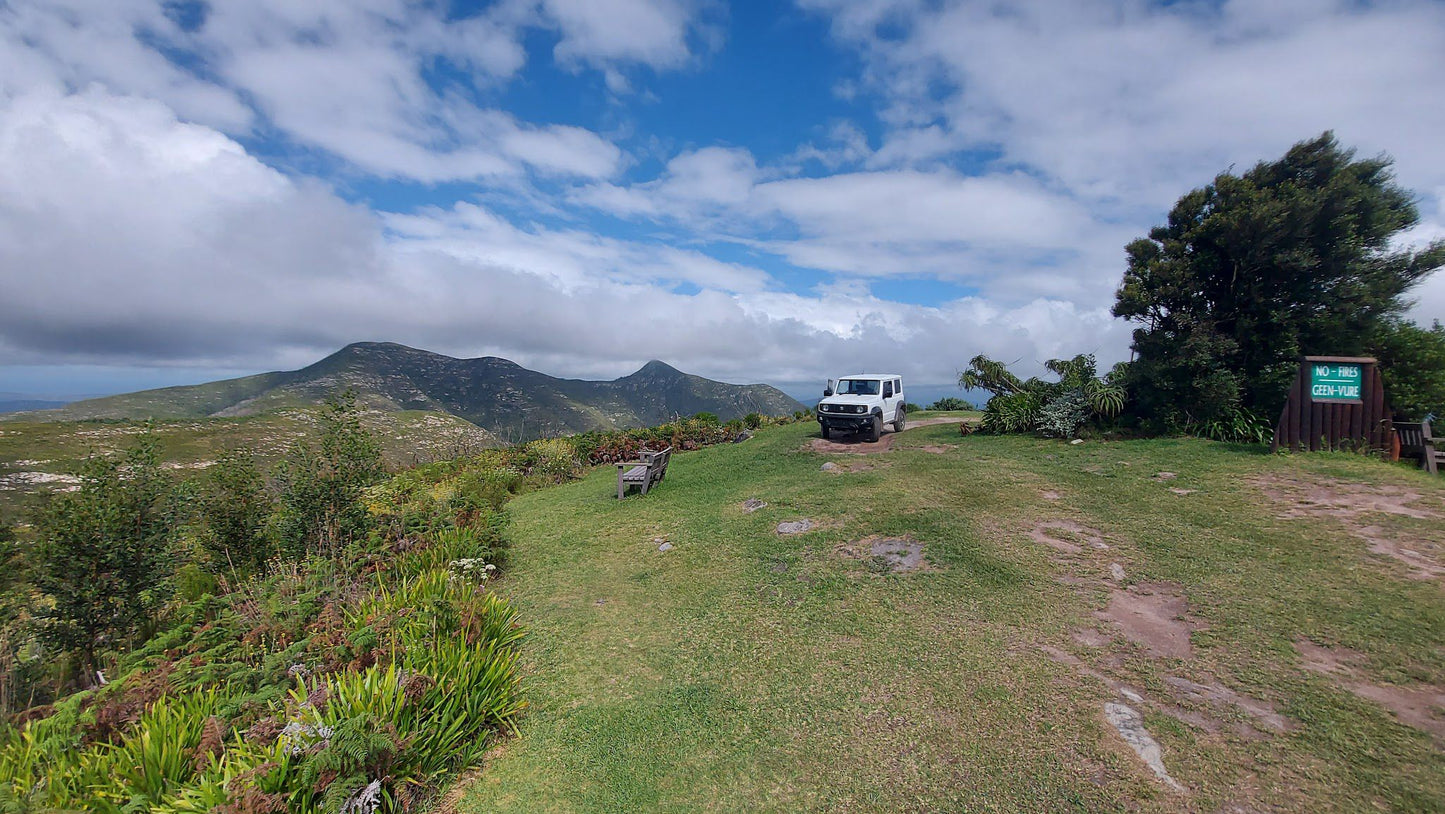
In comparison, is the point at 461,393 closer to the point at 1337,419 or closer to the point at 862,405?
the point at 862,405

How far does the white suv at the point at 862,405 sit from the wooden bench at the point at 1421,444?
31.8 feet

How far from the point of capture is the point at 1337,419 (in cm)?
972

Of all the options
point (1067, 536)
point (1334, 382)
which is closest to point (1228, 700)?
point (1067, 536)

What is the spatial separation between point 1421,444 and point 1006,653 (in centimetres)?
1092

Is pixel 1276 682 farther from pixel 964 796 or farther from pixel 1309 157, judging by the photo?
pixel 1309 157

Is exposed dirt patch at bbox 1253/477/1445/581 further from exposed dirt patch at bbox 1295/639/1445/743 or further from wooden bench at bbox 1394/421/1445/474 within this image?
wooden bench at bbox 1394/421/1445/474

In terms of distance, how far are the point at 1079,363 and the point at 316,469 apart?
59.8 feet

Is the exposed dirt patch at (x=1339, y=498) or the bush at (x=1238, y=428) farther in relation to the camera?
the bush at (x=1238, y=428)

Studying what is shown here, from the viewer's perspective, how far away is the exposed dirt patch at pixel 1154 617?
4.68 m

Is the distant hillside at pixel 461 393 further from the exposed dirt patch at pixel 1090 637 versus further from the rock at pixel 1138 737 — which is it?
the rock at pixel 1138 737

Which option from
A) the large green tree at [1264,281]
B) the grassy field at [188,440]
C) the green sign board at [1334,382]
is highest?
the large green tree at [1264,281]

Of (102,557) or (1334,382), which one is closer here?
(102,557)

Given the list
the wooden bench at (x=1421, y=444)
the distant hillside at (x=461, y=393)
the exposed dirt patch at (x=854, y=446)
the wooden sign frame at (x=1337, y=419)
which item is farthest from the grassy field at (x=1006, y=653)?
the distant hillside at (x=461, y=393)

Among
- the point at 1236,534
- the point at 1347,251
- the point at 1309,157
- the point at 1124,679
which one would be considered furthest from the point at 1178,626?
the point at 1309,157
